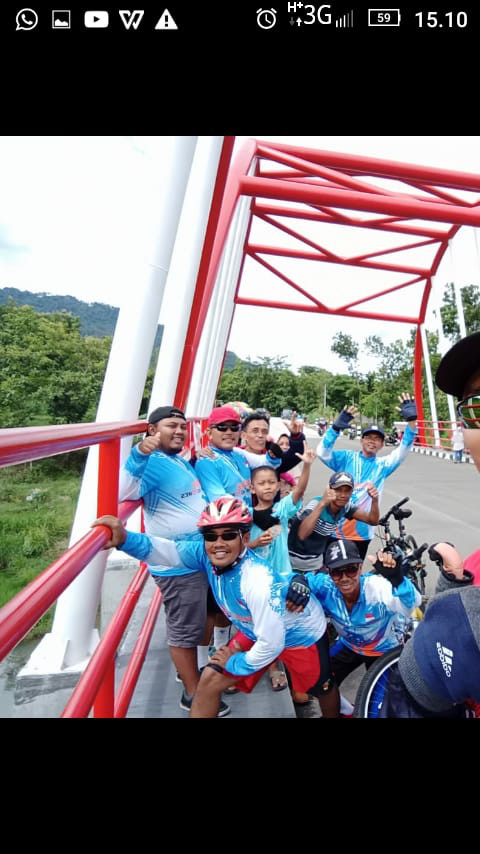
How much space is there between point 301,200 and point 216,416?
341 inches

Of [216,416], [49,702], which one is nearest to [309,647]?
[49,702]

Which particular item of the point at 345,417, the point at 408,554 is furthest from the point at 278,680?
the point at 345,417

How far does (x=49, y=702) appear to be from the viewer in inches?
104

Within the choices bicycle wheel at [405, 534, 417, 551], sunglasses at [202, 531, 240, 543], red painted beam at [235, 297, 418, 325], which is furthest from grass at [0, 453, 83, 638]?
sunglasses at [202, 531, 240, 543]

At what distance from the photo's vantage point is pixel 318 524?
3.61 meters

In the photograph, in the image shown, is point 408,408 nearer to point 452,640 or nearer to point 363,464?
point 363,464

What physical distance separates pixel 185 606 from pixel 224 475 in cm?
103

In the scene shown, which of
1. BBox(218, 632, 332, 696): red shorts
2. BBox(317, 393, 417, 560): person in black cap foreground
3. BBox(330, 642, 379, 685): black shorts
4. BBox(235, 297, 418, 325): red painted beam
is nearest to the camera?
BBox(218, 632, 332, 696): red shorts

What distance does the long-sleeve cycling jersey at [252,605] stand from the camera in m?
2.03

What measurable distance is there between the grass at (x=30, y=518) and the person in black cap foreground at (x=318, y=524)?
23.7 metres

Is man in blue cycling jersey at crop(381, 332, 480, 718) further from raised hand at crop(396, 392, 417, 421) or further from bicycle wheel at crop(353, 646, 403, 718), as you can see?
raised hand at crop(396, 392, 417, 421)

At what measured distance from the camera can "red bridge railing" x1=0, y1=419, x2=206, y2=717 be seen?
0.84 m
